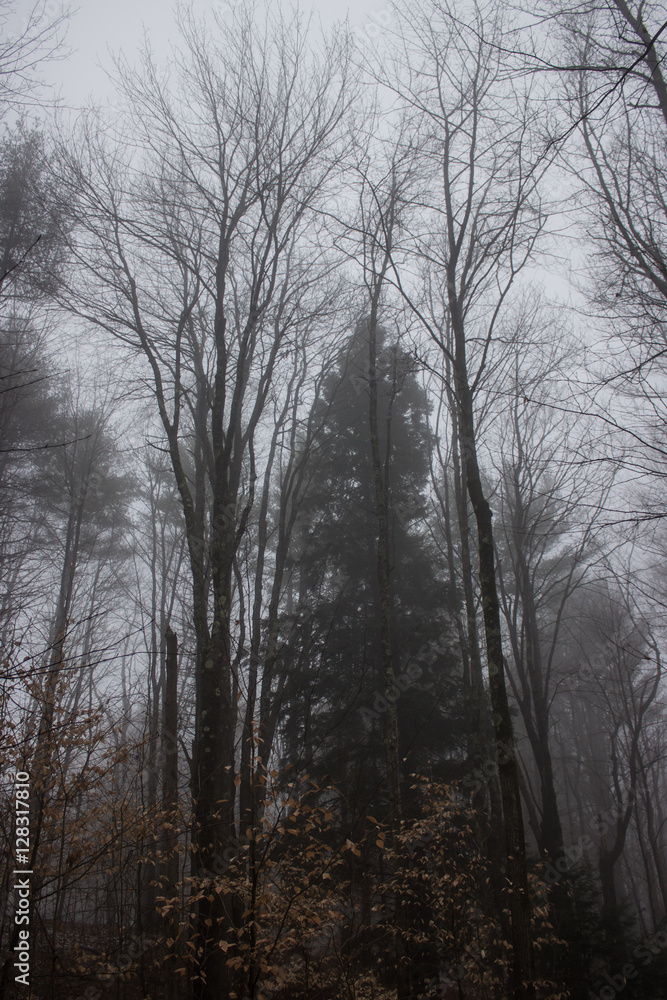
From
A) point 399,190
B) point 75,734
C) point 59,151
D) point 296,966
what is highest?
point 399,190

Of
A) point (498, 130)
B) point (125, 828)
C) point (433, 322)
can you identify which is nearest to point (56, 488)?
point (433, 322)

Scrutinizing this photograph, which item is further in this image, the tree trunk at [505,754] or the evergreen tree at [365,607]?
the evergreen tree at [365,607]

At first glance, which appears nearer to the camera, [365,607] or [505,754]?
[505,754]

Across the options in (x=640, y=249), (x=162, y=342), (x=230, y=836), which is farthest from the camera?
(x=162, y=342)

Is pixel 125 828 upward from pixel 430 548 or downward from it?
downward

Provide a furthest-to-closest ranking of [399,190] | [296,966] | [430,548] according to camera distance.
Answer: [430,548]
[399,190]
[296,966]

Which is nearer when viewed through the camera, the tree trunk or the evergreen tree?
the tree trunk

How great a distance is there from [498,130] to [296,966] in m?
11.8

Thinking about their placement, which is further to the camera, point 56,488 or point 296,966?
point 56,488

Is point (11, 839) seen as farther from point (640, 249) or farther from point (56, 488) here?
point (56, 488)

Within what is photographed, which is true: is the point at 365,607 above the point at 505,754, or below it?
above

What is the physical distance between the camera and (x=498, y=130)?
27.5ft

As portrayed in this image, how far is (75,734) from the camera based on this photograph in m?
5.22

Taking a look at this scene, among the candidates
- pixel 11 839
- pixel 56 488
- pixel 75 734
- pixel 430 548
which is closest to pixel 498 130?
pixel 430 548
